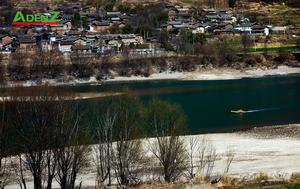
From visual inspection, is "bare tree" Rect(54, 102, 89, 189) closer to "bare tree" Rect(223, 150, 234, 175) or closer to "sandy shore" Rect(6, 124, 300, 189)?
"sandy shore" Rect(6, 124, 300, 189)

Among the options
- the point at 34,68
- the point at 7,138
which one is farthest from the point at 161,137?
the point at 34,68

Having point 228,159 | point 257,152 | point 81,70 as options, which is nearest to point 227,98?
point 257,152

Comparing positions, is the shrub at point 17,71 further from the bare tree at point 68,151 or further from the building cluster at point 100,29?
the bare tree at point 68,151

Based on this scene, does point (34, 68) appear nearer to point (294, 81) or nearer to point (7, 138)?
point (294, 81)

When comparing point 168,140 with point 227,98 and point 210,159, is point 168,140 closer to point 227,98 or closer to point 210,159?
point 210,159

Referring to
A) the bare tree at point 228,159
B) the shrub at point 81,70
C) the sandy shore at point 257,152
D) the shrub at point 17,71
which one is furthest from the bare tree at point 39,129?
the shrub at point 81,70

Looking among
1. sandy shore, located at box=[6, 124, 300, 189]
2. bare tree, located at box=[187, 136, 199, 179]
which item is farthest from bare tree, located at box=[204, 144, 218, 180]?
bare tree, located at box=[187, 136, 199, 179]
